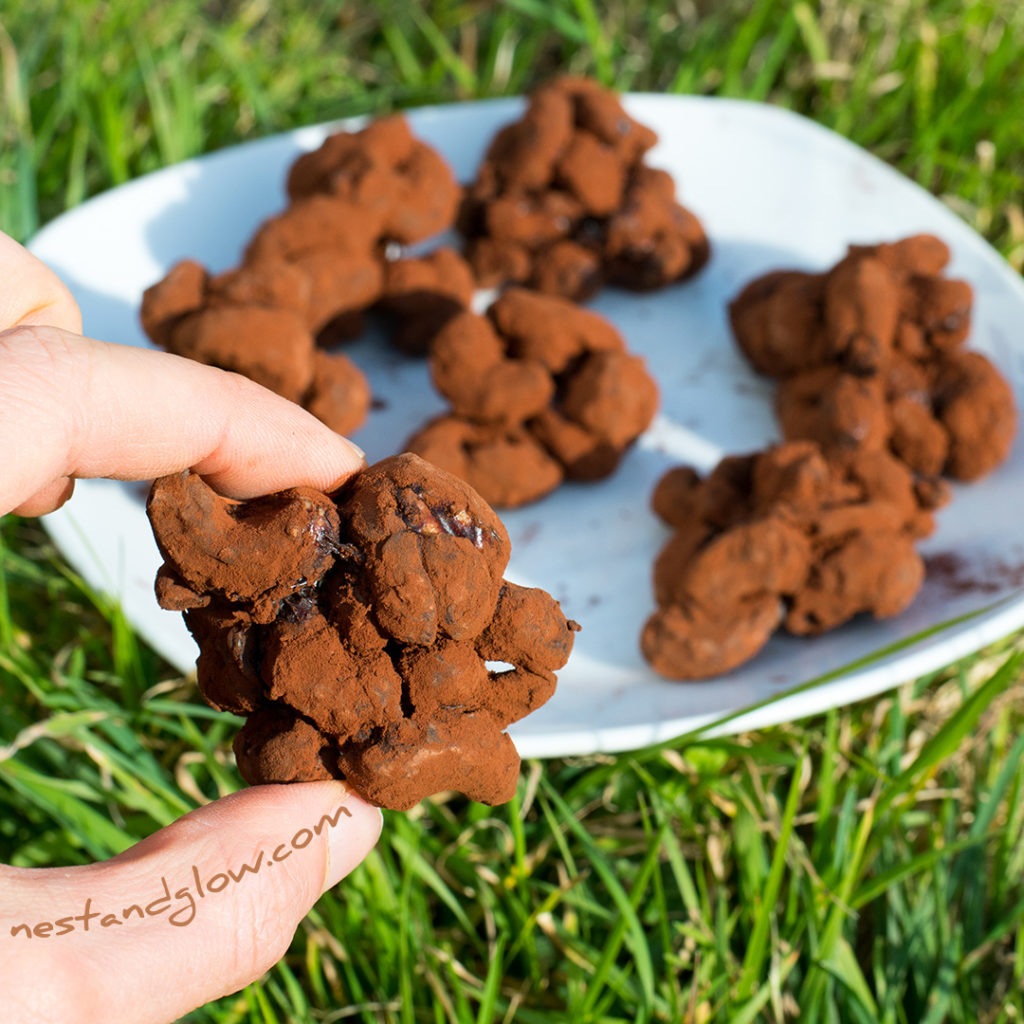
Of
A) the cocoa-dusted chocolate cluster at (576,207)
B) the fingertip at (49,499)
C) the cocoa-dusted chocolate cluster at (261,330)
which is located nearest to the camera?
the fingertip at (49,499)

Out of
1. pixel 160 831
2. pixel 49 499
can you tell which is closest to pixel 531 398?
pixel 49 499

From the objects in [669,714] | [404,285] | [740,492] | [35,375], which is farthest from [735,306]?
[35,375]

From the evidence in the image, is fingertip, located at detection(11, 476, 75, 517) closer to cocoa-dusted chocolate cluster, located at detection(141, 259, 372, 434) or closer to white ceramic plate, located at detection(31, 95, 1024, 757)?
white ceramic plate, located at detection(31, 95, 1024, 757)

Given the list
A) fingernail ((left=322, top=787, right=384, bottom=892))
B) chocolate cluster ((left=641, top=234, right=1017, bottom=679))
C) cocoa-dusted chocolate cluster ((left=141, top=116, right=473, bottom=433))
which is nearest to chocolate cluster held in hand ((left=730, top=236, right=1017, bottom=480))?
chocolate cluster ((left=641, top=234, right=1017, bottom=679))

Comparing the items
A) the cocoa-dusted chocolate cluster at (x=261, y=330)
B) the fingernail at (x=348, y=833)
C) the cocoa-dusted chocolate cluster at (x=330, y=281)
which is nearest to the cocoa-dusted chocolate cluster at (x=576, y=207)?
the cocoa-dusted chocolate cluster at (x=330, y=281)

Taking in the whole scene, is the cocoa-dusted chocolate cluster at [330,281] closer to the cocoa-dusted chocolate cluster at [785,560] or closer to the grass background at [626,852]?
the grass background at [626,852]

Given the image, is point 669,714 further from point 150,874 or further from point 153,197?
point 153,197
